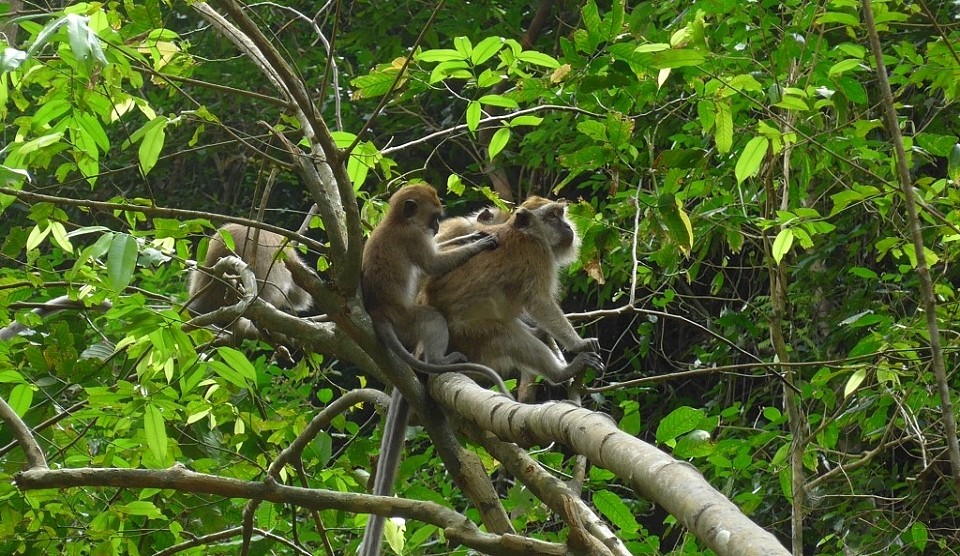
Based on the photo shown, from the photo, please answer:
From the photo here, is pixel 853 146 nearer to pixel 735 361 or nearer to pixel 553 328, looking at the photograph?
pixel 553 328

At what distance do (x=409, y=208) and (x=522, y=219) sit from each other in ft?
2.01

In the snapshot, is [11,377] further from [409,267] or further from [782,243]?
[782,243]

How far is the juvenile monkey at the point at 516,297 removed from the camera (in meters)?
4.78

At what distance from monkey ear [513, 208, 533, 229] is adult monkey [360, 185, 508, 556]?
0.50ft

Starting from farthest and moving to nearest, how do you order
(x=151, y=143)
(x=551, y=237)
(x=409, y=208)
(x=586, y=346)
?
(x=551, y=237) → (x=409, y=208) → (x=586, y=346) → (x=151, y=143)

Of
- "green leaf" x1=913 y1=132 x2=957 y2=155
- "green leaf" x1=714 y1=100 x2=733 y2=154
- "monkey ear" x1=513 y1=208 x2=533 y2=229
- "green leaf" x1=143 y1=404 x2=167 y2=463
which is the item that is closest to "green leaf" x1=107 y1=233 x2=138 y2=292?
"green leaf" x1=143 y1=404 x2=167 y2=463

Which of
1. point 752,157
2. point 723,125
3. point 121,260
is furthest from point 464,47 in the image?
point 121,260

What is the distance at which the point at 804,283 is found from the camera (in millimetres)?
6781

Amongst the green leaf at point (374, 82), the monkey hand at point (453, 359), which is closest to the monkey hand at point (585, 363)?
the monkey hand at point (453, 359)

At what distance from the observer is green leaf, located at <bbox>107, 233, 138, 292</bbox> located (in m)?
2.29

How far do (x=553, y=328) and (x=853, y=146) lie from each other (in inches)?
67.8

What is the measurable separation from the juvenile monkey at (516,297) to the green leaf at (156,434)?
2.05 m

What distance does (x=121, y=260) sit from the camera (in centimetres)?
234

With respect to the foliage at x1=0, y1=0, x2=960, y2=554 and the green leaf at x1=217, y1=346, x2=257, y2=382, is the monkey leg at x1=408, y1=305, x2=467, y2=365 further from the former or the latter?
the green leaf at x1=217, y1=346, x2=257, y2=382
